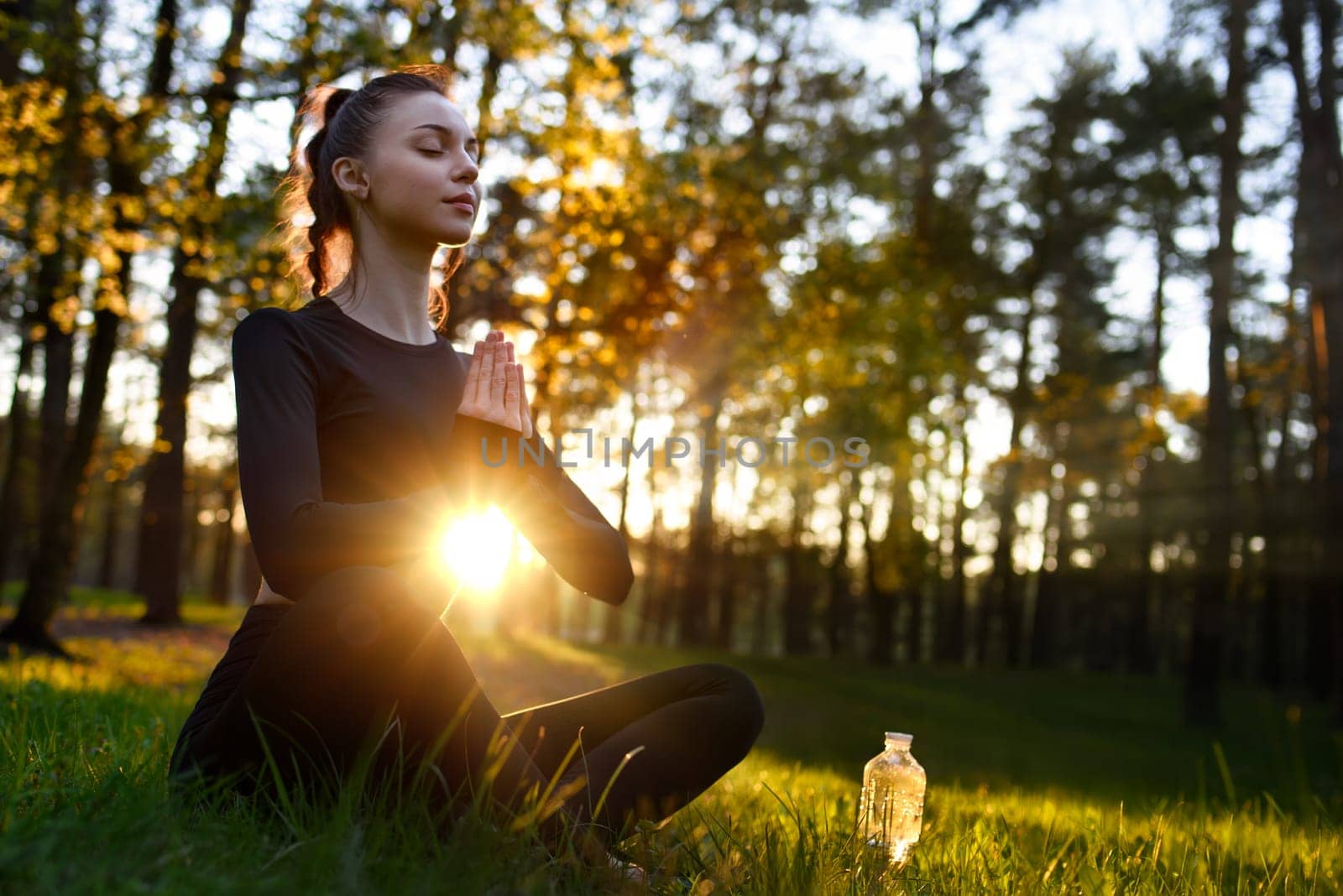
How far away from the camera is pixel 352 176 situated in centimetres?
290

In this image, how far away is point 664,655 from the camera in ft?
67.8

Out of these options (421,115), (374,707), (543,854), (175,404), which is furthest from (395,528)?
(175,404)

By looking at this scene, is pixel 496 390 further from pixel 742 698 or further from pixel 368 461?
pixel 742 698

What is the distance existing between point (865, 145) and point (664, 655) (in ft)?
34.0

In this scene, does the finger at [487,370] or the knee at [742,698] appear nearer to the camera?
the finger at [487,370]

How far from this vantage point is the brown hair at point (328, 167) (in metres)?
2.90

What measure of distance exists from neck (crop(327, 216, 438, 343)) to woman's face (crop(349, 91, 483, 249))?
0.05 meters

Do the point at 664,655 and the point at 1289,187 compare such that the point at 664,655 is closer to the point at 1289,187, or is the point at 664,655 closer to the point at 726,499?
the point at 1289,187

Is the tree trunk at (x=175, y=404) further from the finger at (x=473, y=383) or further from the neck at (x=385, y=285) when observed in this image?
the finger at (x=473, y=383)

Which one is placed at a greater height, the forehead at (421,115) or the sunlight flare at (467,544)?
the forehead at (421,115)

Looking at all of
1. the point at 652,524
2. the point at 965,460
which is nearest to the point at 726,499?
the point at 652,524

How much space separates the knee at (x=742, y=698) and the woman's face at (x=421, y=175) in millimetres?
1335

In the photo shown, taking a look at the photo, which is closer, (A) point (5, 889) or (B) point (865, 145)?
(A) point (5, 889)

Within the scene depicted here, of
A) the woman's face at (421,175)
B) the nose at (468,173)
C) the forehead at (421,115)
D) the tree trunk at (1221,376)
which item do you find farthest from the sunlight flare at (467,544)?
the tree trunk at (1221,376)
